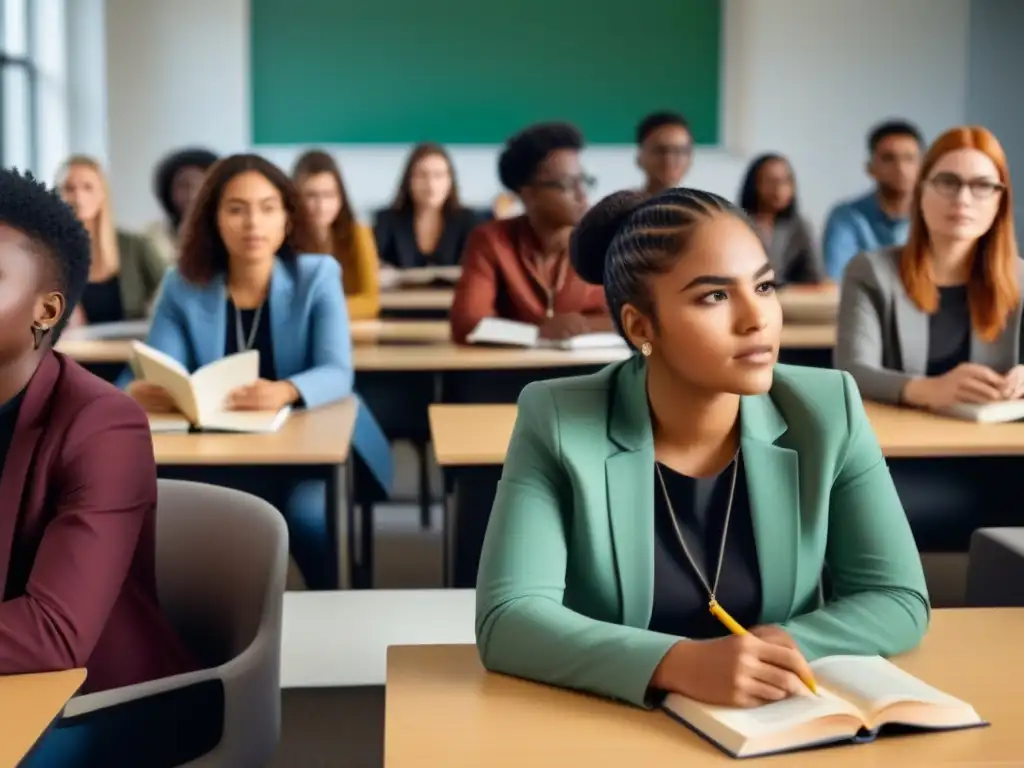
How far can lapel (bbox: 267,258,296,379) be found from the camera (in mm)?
3357

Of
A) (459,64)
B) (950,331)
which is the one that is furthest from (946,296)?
(459,64)

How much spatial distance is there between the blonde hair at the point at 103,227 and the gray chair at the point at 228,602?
Answer: 11.5 feet

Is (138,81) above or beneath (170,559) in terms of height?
above

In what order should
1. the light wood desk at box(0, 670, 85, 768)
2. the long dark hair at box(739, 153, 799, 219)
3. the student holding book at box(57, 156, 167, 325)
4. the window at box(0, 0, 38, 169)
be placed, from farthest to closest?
the window at box(0, 0, 38, 169) < the long dark hair at box(739, 153, 799, 219) < the student holding book at box(57, 156, 167, 325) < the light wood desk at box(0, 670, 85, 768)

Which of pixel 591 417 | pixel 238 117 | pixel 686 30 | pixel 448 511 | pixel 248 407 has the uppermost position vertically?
pixel 686 30

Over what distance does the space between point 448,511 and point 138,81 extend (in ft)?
21.8

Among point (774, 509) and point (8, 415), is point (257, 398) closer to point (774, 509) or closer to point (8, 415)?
point (8, 415)

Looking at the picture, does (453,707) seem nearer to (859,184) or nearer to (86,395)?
(86,395)

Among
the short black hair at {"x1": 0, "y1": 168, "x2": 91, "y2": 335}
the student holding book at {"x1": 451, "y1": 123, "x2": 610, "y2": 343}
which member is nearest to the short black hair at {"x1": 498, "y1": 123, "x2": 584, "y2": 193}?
the student holding book at {"x1": 451, "y1": 123, "x2": 610, "y2": 343}

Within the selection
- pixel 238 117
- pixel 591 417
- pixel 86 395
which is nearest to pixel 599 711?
pixel 591 417

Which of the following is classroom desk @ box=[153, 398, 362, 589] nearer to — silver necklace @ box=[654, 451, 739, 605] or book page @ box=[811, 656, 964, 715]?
silver necklace @ box=[654, 451, 739, 605]

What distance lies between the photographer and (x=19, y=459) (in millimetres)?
1558

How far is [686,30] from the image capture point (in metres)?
8.71

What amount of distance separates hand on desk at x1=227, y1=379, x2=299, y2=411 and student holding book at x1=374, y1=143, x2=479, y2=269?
11.4ft
